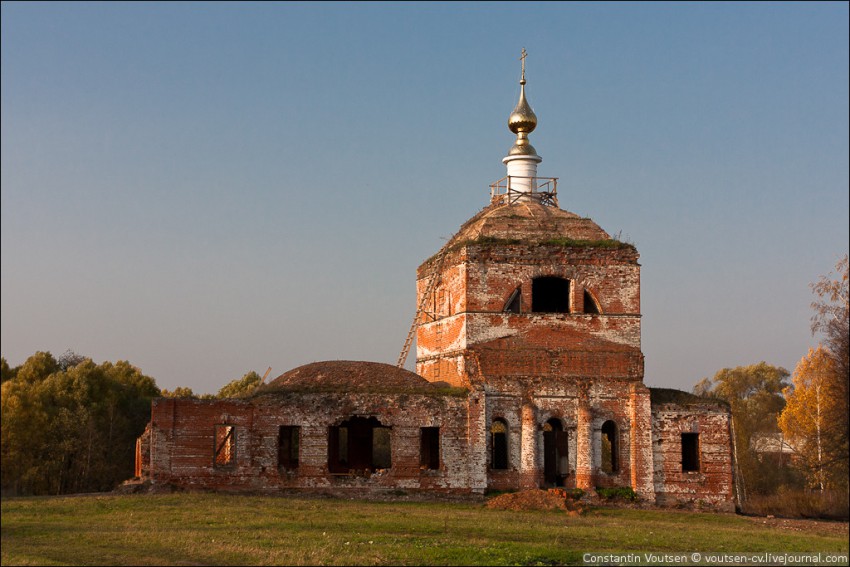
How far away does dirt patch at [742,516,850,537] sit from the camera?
20422mm

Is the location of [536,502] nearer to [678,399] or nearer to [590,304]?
[678,399]

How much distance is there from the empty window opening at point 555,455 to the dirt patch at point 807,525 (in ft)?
15.2

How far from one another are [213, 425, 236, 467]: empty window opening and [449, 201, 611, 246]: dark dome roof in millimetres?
7932

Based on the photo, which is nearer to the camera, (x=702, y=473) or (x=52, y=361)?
(x=702, y=473)

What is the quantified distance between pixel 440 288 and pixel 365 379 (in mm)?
3972

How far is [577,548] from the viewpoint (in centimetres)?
1567

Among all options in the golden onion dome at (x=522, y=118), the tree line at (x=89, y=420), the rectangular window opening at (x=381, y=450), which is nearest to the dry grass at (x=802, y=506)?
the rectangular window opening at (x=381, y=450)

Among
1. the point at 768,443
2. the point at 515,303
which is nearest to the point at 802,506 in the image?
the point at 515,303

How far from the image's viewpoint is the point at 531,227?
25.7m

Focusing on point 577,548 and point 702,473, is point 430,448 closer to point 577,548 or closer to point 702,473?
point 702,473

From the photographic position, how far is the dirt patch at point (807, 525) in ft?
67.0

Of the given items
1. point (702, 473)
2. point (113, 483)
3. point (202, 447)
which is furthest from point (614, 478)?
point (113, 483)

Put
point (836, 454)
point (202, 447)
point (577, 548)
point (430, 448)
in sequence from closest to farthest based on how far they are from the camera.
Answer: point (577, 548), point (836, 454), point (202, 447), point (430, 448)

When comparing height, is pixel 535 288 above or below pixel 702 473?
above
